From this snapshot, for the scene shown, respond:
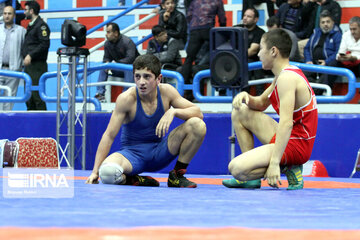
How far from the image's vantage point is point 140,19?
11.1 m

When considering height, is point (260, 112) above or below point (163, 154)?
above

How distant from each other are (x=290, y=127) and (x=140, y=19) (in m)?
7.38

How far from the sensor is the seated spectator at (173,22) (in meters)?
9.23

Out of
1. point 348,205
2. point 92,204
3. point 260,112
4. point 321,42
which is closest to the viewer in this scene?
point 92,204

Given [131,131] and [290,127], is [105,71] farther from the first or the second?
[290,127]

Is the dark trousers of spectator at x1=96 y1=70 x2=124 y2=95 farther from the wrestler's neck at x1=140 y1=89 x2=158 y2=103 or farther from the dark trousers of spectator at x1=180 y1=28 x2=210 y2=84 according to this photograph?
the wrestler's neck at x1=140 y1=89 x2=158 y2=103

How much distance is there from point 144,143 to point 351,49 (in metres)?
4.01

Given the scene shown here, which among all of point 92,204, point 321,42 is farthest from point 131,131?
point 321,42

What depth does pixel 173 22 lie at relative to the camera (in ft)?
30.5

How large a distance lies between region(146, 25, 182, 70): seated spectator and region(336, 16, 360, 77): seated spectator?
2.19 meters

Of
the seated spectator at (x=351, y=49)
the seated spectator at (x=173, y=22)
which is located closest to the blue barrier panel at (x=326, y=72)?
the seated spectator at (x=351, y=49)

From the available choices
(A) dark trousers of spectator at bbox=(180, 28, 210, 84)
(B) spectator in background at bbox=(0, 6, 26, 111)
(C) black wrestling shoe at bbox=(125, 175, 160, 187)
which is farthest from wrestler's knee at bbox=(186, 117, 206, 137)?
(B) spectator in background at bbox=(0, 6, 26, 111)

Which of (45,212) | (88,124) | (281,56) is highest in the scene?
(281,56)

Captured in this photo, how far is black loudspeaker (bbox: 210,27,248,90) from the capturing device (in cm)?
665
